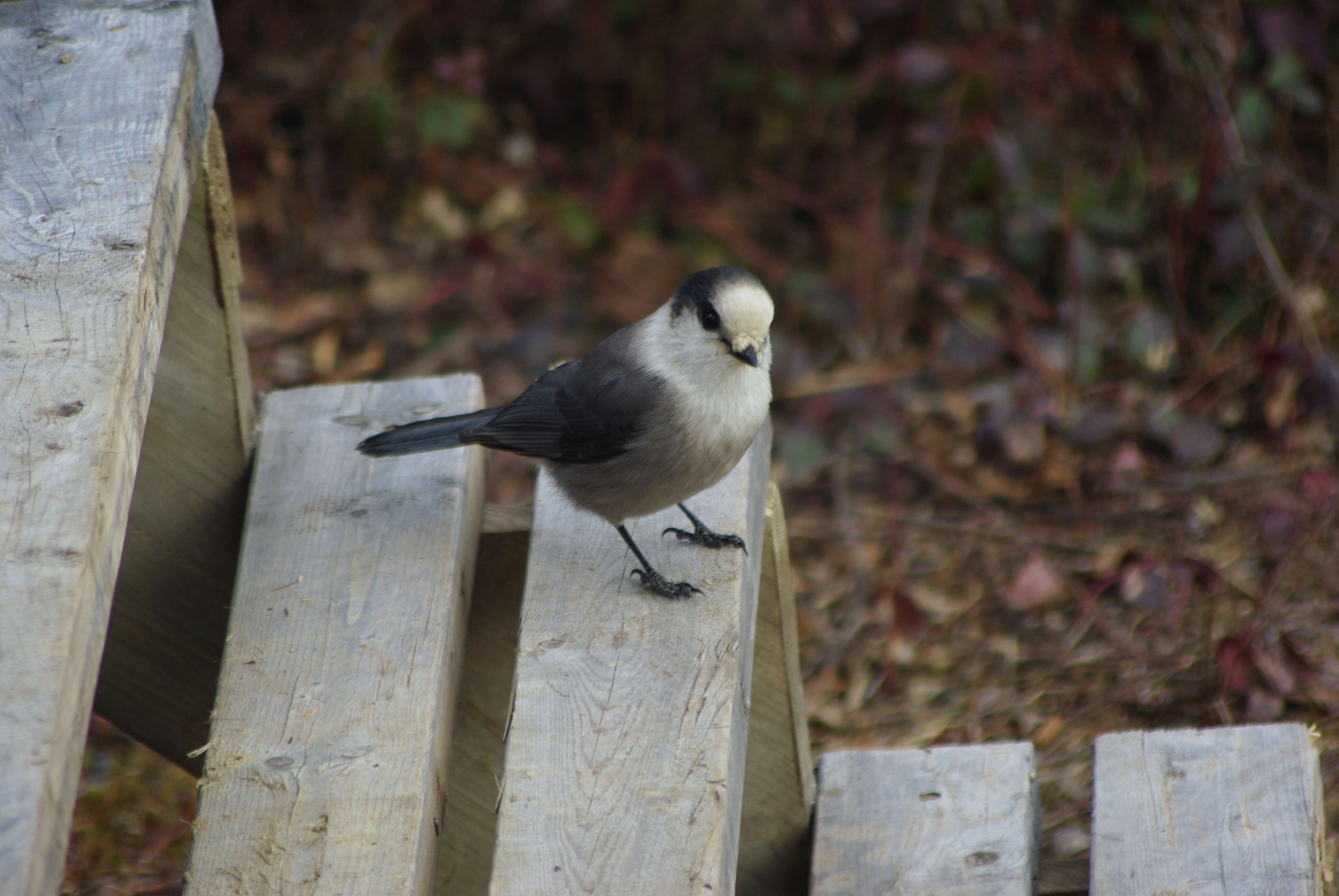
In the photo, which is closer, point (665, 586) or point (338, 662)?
point (338, 662)

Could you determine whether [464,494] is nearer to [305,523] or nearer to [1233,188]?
[305,523]

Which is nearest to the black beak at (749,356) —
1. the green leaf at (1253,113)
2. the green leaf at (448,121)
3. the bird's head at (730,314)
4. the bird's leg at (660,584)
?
the bird's head at (730,314)

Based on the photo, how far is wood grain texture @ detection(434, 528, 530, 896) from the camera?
2.74 m

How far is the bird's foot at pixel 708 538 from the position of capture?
2.60 meters

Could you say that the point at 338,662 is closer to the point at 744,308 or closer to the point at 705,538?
the point at 705,538

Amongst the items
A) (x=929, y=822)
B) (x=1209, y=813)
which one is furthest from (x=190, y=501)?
(x=1209, y=813)

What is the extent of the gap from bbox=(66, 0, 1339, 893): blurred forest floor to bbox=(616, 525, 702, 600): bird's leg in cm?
144

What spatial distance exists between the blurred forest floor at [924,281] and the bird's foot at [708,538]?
1.34 meters

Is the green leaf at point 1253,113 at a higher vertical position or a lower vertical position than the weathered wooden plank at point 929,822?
lower

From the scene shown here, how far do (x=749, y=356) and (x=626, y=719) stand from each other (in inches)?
36.0

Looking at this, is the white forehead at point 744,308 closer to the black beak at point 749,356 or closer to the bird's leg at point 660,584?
the black beak at point 749,356

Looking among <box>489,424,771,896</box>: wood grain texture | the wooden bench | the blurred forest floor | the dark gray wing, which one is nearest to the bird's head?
the dark gray wing

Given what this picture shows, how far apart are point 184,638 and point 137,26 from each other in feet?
4.04

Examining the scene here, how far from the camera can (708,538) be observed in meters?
2.67
